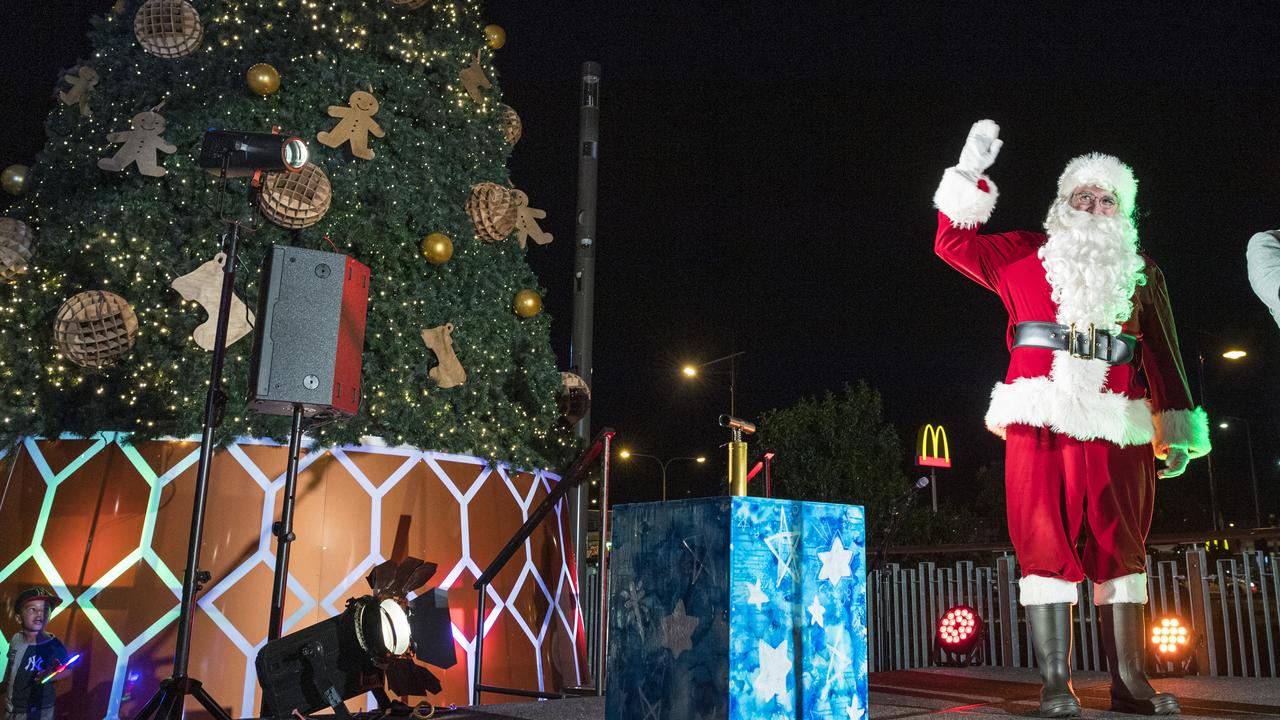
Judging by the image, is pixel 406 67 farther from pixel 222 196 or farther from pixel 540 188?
pixel 540 188

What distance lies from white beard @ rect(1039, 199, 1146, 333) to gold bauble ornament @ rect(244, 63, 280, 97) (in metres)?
A: 4.33

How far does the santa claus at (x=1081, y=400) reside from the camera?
376 centimetres

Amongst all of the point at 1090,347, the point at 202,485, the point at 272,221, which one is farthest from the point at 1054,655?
the point at 272,221

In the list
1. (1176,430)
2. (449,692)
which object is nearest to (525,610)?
(449,692)

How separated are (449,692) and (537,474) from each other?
60.3 inches

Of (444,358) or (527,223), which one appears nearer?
(444,358)

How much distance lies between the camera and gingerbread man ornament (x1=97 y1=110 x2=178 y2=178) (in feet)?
18.4

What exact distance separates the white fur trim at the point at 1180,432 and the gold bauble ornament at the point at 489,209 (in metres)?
4.03

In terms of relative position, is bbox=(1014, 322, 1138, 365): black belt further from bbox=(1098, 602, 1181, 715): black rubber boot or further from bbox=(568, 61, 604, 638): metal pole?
bbox=(568, 61, 604, 638): metal pole

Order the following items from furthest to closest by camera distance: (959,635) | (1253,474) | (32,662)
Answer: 1. (1253,474)
2. (959,635)
3. (32,662)

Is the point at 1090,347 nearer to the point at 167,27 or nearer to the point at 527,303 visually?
the point at 527,303

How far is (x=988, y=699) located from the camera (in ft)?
14.8

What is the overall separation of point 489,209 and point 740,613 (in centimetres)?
455

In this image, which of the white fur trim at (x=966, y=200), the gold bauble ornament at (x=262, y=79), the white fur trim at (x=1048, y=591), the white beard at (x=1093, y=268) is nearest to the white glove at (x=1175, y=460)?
the white beard at (x=1093, y=268)
